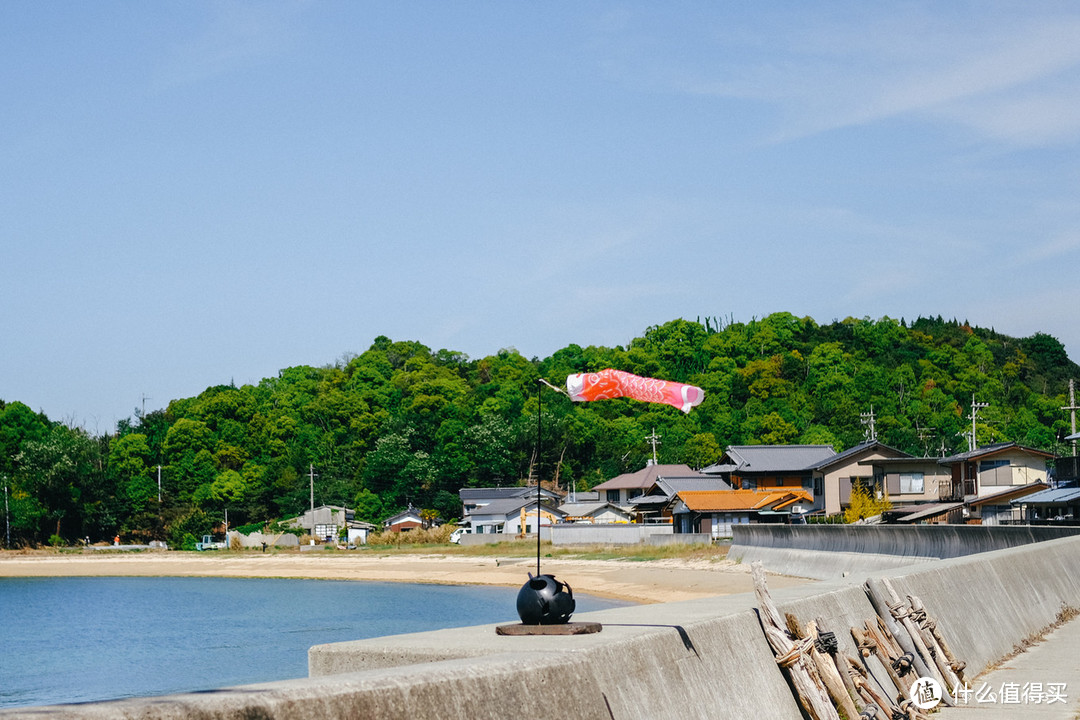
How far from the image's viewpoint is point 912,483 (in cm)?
7138

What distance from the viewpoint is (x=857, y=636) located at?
10.4m

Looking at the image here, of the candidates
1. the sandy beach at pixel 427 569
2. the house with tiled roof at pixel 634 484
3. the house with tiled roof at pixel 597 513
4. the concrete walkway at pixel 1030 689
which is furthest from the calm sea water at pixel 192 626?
the house with tiled roof at pixel 634 484

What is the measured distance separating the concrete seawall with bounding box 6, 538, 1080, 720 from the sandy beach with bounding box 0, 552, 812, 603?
23.0m

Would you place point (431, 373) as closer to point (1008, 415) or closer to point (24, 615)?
point (1008, 415)

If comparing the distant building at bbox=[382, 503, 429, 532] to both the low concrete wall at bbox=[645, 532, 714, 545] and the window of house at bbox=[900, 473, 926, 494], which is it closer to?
the low concrete wall at bbox=[645, 532, 714, 545]

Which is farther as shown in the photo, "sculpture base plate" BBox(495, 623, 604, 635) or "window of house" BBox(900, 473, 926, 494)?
→ "window of house" BBox(900, 473, 926, 494)

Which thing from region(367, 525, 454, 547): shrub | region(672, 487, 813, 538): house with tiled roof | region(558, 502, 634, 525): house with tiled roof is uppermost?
region(672, 487, 813, 538): house with tiled roof

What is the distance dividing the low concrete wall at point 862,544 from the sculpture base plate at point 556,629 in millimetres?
19732

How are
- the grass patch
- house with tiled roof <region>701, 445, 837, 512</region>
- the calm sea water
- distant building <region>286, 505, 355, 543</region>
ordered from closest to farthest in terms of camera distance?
the calm sea water < the grass patch < house with tiled roof <region>701, 445, 837, 512</region> < distant building <region>286, 505, 355, 543</region>

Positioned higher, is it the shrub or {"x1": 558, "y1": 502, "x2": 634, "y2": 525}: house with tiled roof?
{"x1": 558, "y1": 502, "x2": 634, "y2": 525}: house with tiled roof

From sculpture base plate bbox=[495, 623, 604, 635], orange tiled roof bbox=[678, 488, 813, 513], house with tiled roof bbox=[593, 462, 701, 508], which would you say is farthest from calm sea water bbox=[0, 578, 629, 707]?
house with tiled roof bbox=[593, 462, 701, 508]

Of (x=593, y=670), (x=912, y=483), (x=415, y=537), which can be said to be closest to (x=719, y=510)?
(x=912, y=483)

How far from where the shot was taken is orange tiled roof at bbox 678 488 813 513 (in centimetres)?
6488

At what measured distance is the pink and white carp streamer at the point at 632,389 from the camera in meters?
8.76
